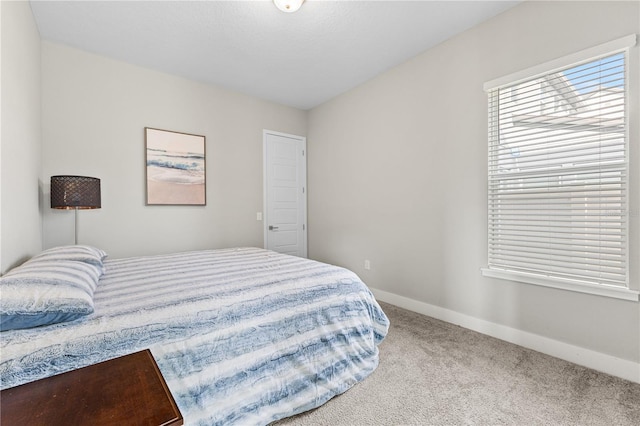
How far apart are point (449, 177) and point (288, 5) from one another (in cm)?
200

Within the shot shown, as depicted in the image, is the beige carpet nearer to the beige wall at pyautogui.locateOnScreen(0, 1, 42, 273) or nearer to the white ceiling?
the beige wall at pyautogui.locateOnScreen(0, 1, 42, 273)

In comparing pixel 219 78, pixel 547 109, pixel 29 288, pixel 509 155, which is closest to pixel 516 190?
pixel 509 155

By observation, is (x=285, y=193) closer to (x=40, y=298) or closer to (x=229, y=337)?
(x=229, y=337)

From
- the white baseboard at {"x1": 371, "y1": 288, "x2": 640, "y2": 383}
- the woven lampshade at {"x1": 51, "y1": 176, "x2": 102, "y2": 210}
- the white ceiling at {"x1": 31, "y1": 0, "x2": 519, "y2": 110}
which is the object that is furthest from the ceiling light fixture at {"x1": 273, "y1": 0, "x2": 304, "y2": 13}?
the white baseboard at {"x1": 371, "y1": 288, "x2": 640, "y2": 383}

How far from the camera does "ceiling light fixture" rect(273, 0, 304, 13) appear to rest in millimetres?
2061

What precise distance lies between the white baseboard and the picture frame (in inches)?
110

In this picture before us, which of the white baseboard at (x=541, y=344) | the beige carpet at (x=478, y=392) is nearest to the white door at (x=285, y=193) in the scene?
the white baseboard at (x=541, y=344)

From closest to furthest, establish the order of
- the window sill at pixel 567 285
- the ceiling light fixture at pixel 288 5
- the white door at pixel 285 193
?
the window sill at pixel 567 285 → the ceiling light fixture at pixel 288 5 → the white door at pixel 285 193

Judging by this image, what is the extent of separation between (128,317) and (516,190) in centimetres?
273

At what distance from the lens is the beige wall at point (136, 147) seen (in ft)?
8.79

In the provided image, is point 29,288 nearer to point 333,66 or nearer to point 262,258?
point 262,258

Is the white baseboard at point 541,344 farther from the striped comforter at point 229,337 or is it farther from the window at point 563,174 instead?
the striped comforter at point 229,337

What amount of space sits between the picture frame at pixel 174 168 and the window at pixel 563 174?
3097 mm

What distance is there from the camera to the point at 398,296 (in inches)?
125
